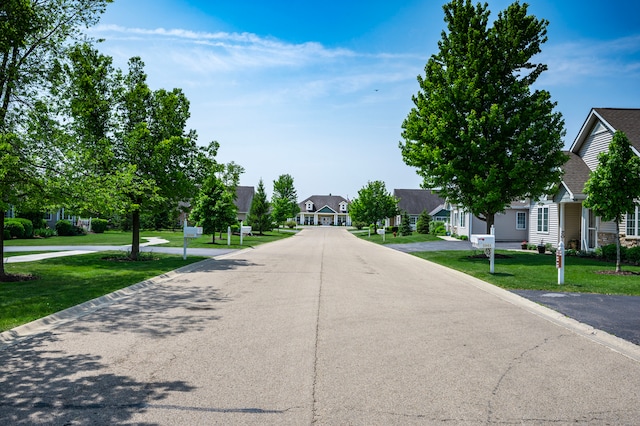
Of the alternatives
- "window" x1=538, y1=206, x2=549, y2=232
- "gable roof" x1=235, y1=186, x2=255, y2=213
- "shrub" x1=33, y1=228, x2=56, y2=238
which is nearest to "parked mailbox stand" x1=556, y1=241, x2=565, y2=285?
"window" x1=538, y1=206, x2=549, y2=232

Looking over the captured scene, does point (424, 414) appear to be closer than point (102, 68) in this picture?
Yes

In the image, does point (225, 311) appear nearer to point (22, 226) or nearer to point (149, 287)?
point (149, 287)

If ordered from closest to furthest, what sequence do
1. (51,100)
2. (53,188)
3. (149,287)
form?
1. (53,188)
2. (149,287)
3. (51,100)

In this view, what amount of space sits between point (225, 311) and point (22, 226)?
26949mm

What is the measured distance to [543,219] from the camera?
28.6 metres

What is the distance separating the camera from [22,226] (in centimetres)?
2953

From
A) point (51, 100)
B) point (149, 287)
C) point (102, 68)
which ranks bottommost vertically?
point (149, 287)

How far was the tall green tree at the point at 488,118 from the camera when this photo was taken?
20281mm

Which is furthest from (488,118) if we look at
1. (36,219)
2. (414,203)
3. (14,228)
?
(414,203)

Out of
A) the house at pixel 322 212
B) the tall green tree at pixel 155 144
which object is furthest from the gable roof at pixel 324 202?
the tall green tree at pixel 155 144

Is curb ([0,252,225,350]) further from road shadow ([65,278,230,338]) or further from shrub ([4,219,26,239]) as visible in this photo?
shrub ([4,219,26,239])

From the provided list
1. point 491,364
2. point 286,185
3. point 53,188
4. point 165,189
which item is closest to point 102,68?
point 165,189

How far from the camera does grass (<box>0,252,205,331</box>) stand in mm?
8430

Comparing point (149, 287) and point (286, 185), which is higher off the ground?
point (286, 185)
